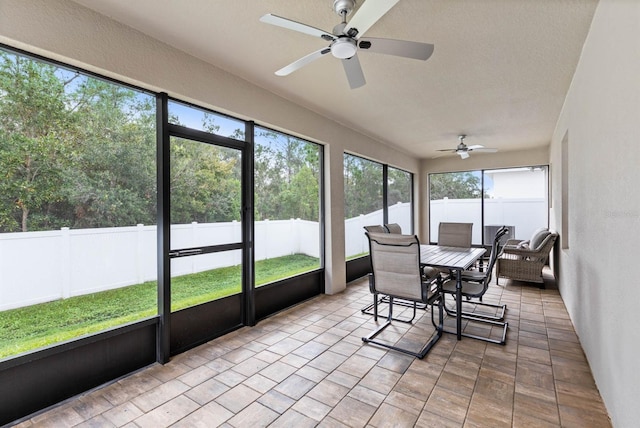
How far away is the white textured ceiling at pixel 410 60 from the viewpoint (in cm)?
202

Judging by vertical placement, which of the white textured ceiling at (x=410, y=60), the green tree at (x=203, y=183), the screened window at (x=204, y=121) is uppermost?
the white textured ceiling at (x=410, y=60)

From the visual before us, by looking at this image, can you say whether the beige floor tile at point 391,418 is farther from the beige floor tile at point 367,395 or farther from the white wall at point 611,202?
the white wall at point 611,202

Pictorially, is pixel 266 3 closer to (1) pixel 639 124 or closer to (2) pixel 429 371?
(1) pixel 639 124

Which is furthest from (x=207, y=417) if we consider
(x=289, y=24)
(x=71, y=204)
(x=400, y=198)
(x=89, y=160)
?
(x=400, y=198)

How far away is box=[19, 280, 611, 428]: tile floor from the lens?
183 cm

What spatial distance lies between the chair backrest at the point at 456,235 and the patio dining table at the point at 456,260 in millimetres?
226

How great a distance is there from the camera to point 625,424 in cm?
151

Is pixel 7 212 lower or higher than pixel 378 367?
higher

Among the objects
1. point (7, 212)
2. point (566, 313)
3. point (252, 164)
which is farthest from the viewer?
point (566, 313)

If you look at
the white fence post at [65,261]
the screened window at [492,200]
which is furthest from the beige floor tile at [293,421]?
the screened window at [492,200]

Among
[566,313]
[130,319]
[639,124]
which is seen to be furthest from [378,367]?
[566,313]

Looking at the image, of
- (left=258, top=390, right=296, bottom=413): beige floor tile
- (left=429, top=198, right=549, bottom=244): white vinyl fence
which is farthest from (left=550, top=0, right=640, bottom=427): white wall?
(left=429, top=198, right=549, bottom=244): white vinyl fence

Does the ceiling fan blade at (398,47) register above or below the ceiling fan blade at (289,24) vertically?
below

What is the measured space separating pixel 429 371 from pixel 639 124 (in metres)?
1.99
